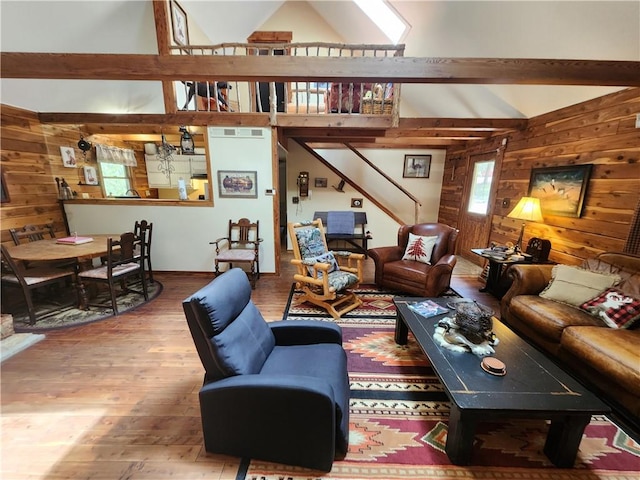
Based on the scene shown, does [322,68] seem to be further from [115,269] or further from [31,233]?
[31,233]

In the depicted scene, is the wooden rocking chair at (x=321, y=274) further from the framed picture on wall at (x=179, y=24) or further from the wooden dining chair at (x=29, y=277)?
the framed picture on wall at (x=179, y=24)

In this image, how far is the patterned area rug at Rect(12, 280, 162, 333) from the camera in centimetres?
262

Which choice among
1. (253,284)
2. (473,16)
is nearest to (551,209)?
(473,16)

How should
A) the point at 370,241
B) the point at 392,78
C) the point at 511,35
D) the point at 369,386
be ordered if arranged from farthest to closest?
the point at 370,241, the point at 511,35, the point at 392,78, the point at 369,386

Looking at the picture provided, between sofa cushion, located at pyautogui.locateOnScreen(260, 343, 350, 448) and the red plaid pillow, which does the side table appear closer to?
the red plaid pillow

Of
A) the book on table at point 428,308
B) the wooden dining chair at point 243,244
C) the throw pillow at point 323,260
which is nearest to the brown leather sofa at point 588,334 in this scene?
the book on table at point 428,308

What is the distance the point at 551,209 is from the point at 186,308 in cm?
408

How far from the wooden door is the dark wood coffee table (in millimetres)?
3547

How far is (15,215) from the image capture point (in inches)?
130

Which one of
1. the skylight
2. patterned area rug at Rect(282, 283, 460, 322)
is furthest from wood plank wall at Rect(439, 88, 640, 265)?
the skylight

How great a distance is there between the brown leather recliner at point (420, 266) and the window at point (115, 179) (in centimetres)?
484

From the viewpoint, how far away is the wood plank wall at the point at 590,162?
8.07ft

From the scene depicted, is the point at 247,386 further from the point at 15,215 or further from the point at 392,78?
the point at 15,215

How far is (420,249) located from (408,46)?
9.92ft
